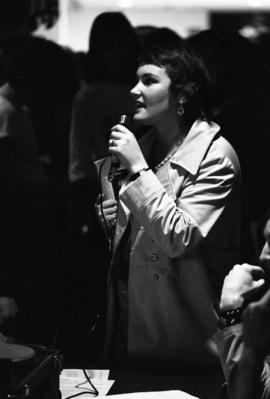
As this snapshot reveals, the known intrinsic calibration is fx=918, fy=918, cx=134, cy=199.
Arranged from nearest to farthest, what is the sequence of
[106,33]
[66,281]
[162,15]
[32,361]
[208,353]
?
[32,361], [208,353], [106,33], [66,281], [162,15]

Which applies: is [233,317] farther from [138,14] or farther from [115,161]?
[138,14]

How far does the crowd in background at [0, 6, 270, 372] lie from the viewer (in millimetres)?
3672

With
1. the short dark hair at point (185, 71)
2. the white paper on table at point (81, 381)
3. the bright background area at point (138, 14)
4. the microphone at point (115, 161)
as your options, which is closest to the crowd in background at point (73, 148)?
the bright background area at point (138, 14)

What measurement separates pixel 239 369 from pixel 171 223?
34.7 inches

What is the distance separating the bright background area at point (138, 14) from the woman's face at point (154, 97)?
1261mm

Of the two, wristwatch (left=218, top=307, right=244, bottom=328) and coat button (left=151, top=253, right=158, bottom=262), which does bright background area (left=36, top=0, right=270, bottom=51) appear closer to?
coat button (left=151, top=253, right=158, bottom=262)

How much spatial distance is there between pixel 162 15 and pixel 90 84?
39.0 inches

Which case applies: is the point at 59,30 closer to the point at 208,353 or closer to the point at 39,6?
the point at 39,6

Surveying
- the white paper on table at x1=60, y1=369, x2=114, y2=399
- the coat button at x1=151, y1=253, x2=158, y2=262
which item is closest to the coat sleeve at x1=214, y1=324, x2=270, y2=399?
the white paper on table at x1=60, y1=369, x2=114, y2=399

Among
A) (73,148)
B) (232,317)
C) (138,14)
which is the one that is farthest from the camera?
(138,14)

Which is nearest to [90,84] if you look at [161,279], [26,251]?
[26,251]

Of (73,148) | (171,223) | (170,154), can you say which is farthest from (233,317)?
(73,148)

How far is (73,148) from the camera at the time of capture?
3.95 meters

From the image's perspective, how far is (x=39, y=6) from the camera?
4062 millimetres
